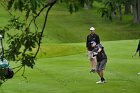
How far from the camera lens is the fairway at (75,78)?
18156 mm

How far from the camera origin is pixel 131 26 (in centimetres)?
6425

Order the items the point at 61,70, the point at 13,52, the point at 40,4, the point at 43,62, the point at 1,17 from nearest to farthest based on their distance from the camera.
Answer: the point at 40,4, the point at 13,52, the point at 61,70, the point at 43,62, the point at 1,17

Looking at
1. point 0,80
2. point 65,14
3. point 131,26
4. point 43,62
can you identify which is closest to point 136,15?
point 131,26

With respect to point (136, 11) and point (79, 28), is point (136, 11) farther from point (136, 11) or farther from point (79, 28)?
point (79, 28)

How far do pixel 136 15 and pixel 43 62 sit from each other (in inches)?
1514

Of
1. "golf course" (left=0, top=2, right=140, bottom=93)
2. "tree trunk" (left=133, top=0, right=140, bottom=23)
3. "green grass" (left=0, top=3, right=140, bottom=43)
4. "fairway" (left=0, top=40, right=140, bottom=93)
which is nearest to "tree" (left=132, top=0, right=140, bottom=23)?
"tree trunk" (left=133, top=0, right=140, bottom=23)

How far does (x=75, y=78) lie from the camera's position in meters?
21.1

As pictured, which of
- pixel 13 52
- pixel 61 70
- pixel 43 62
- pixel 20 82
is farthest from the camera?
pixel 43 62

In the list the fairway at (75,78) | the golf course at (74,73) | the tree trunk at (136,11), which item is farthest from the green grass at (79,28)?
the fairway at (75,78)

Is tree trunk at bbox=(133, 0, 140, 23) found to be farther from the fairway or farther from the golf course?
the fairway

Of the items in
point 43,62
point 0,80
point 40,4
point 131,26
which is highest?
point 40,4

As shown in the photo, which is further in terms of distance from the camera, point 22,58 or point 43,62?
point 43,62

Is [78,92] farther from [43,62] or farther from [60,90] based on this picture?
[43,62]

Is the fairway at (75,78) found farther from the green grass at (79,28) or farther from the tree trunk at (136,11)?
the tree trunk at (136,11)
